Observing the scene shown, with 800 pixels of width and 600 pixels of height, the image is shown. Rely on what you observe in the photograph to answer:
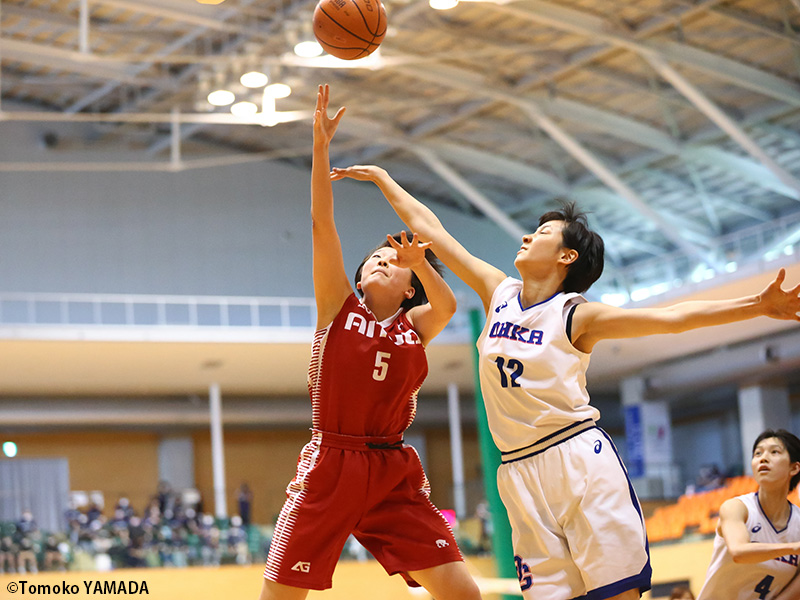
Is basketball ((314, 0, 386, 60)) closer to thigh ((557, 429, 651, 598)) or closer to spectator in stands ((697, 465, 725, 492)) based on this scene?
thigh ((557, 429, 651, 598))

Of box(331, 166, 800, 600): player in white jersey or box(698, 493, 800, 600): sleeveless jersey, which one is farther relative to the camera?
box(698, 493, 800, 600): sleeveless jersey

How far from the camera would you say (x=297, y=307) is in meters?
27.4

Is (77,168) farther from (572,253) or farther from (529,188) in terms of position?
(572,253)

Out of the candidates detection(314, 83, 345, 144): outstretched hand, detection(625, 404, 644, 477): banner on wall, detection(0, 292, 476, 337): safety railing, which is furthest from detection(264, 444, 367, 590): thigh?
detection(625, 404, 644, 477): banner on wall

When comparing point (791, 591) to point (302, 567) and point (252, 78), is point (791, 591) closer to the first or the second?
point (302, 567)

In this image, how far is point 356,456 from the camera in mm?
4027

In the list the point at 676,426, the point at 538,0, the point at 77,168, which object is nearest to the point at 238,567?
the point at 538,0

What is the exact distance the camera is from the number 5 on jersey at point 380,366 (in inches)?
160

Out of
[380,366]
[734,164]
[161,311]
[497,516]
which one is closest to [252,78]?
[161,311]

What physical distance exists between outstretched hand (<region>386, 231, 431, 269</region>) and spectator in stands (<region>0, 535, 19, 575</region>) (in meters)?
13.1

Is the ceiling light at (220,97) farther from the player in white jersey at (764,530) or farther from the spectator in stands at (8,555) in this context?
the player in white jersey at (764,530)

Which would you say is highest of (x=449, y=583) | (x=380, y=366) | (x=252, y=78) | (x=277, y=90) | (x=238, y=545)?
(x=252, y=78)

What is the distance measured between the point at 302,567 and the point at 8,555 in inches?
508

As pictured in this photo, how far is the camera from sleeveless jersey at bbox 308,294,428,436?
4055mm
